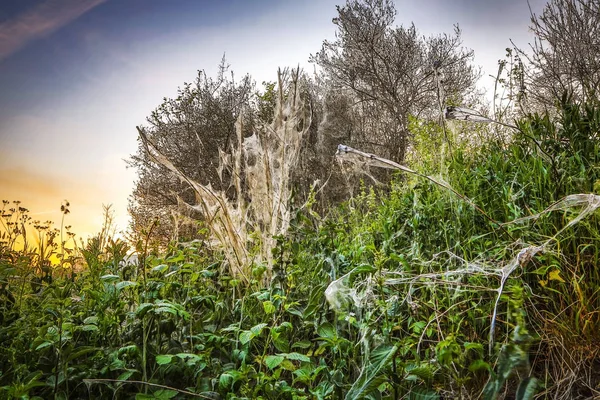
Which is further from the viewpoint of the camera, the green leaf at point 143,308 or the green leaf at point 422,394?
the green leaf at point 143,308

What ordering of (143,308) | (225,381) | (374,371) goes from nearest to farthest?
(374,371) → (225,381) → (143,308)

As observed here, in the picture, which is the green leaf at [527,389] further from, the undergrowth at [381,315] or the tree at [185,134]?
the tree at [185,134]

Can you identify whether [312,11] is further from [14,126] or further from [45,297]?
[45,297]

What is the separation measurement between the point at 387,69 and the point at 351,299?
10348 mm

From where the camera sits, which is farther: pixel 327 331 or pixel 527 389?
pixel 327 331

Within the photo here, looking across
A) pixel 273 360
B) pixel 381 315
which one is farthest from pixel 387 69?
pixel 273 360

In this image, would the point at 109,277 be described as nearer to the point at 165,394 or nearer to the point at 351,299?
the point at 165,394

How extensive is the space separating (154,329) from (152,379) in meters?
0.25

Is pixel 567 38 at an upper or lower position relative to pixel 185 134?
upper

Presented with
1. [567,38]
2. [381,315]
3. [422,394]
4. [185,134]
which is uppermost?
[567,38]

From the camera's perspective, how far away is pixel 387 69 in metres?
10.9

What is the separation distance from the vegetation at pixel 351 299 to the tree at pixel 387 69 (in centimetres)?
816

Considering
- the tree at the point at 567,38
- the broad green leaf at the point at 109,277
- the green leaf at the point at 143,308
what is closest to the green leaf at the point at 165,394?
the green leaf at the point at 143,308

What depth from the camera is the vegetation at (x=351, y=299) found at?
143cm
